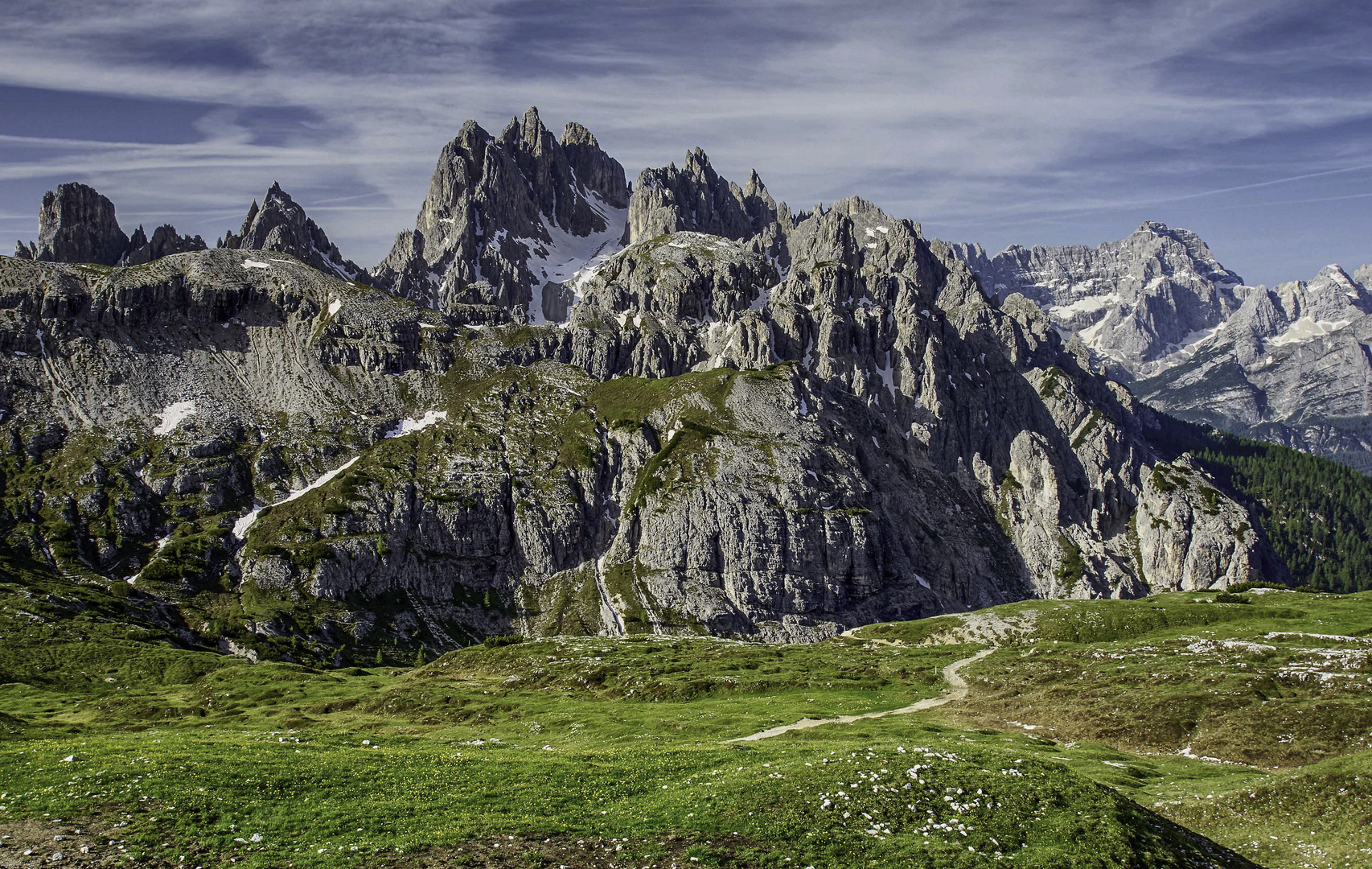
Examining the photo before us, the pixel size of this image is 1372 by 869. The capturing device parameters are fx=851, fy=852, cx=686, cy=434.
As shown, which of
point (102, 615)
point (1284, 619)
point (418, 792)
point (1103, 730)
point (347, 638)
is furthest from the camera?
point (347, 638)

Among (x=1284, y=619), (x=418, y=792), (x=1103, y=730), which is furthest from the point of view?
(x=1284, y=619)

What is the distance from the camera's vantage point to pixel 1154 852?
36.0m

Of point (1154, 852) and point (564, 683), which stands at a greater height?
point (1154, 852)

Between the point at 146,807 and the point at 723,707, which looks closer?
the point at 146,807

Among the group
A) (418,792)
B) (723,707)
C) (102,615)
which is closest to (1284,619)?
(723,707)

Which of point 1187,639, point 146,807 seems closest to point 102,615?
point 146,807

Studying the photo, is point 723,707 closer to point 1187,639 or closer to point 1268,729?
point 1268,729

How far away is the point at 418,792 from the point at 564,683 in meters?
69.0

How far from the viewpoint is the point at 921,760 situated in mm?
43531

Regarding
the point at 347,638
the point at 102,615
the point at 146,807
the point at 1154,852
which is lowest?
the point at 347,638

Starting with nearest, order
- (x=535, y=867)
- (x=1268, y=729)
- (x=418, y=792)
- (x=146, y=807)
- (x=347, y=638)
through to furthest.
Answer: (x=535, y=867), (x=146, y=807), (x=418, y=792), (x=1268, y=729), (x=347, y=638)

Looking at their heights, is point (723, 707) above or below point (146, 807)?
below

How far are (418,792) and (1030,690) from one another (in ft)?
231

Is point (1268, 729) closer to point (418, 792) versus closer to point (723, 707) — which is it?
point (723, 707)
